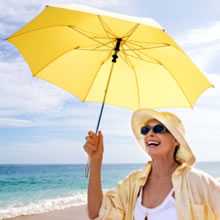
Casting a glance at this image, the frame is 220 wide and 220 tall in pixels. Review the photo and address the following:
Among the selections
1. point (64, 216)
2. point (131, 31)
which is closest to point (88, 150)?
point (131, 31)

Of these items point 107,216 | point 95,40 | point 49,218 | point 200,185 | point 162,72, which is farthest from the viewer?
point 49,218

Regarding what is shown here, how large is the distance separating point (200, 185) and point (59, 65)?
1718 mm

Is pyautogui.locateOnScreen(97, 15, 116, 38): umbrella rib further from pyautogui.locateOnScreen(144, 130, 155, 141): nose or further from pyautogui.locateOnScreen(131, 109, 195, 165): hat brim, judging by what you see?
pyautogui.locateOnScreen(144, 130, 155, 141): nose

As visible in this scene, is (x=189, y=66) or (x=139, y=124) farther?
(x=189, y=66)

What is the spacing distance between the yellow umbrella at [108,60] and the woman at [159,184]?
0.61 metres

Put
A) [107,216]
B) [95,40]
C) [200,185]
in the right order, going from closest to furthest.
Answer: [200,185] → [107,216] → [95,40]

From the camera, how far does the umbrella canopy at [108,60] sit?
11.3ft

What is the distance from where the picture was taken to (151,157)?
3471 mm

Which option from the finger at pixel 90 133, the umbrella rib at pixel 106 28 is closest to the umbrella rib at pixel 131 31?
the umbrella rib at pixel 106 28

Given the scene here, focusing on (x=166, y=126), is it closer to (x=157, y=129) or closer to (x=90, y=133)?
(x=157, y=129)

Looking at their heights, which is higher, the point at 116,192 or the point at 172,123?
the point at 172,123

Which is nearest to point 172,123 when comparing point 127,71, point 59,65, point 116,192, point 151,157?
point 151,157

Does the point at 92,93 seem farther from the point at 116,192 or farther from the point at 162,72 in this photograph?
the point at 116,192

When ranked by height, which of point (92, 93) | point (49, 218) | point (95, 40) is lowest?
point (49, 218)
